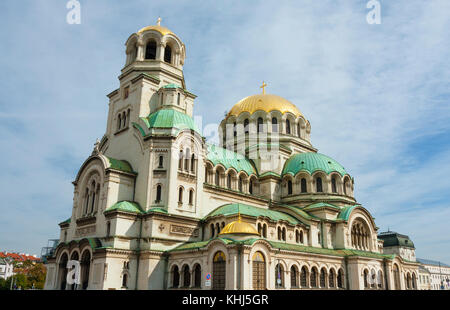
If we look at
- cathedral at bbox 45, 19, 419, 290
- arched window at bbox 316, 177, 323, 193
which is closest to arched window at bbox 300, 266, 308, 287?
cathedral at bbox 45, 19, 419, 290

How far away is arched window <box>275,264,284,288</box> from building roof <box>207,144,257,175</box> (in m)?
13.5

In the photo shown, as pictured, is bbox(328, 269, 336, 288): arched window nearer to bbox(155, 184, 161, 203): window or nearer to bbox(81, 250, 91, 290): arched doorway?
bbox(155, 184, 161, 203): window

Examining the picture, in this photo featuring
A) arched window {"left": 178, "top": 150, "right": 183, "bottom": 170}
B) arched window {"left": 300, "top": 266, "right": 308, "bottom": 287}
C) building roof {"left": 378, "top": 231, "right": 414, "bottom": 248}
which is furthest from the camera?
building roof {"left": 378, "top": 231, "right": 414, "bottom": 248}

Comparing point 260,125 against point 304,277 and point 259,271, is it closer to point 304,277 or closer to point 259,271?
point 304,277

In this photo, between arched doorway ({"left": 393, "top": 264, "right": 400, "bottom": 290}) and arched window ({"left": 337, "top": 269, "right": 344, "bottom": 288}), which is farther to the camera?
arched doorway ({"left": 393, "top": 264, "right": 400, "bottom": 290})

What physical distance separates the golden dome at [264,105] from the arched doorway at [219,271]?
88.0 ft

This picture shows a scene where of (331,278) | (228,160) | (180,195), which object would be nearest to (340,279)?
(331,278)

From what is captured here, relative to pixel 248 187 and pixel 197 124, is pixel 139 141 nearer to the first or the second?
pixel 197 124

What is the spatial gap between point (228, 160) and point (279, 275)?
1568 centimetres

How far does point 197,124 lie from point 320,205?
15.7 meters

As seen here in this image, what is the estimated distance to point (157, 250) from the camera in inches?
1228

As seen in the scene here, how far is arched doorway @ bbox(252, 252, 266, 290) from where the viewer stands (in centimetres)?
2762

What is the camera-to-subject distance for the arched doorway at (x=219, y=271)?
1086 inches
